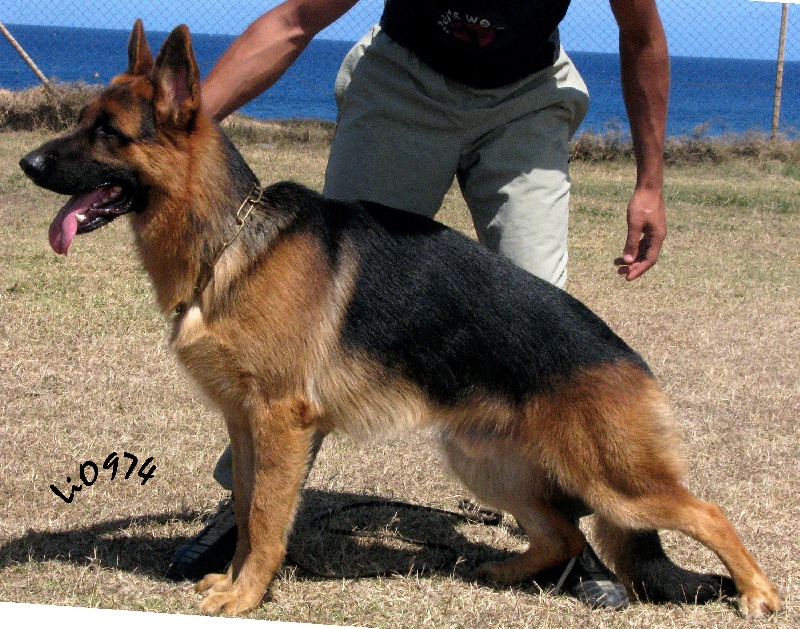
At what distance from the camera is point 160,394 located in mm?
5230

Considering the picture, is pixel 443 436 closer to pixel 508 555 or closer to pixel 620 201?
pixel 508 555

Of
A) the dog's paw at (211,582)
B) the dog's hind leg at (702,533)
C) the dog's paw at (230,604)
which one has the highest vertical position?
the dog's hind leg at (702,533)

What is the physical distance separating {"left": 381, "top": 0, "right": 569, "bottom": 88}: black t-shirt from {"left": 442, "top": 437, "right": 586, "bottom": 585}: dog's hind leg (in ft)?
4.80

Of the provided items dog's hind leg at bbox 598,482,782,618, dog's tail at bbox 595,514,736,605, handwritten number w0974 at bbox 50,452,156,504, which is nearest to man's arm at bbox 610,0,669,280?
dog's hind leg at bbox 598,482,782,618

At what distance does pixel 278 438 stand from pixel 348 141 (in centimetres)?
132

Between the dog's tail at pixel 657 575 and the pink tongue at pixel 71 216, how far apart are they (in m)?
2.04

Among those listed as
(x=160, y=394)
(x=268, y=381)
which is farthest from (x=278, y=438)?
(x=160, y=394)

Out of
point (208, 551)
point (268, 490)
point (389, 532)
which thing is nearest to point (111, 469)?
point (208, 551)

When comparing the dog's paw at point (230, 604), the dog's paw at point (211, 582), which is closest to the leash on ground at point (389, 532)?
the dog's paw at point (211, 582)

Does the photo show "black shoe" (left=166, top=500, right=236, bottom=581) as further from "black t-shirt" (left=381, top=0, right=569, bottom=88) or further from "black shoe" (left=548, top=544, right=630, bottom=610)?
"black t-shirt" (left=381, top=0, right=569, bottom=88)

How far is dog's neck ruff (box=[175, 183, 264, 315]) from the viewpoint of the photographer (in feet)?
9.80

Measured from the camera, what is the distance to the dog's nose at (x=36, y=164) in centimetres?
276

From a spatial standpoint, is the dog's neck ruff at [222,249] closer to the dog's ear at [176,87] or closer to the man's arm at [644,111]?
the dog's ear at [176,87]

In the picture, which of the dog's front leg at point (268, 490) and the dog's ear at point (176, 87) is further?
the dog's front leg at point (268, 490)
